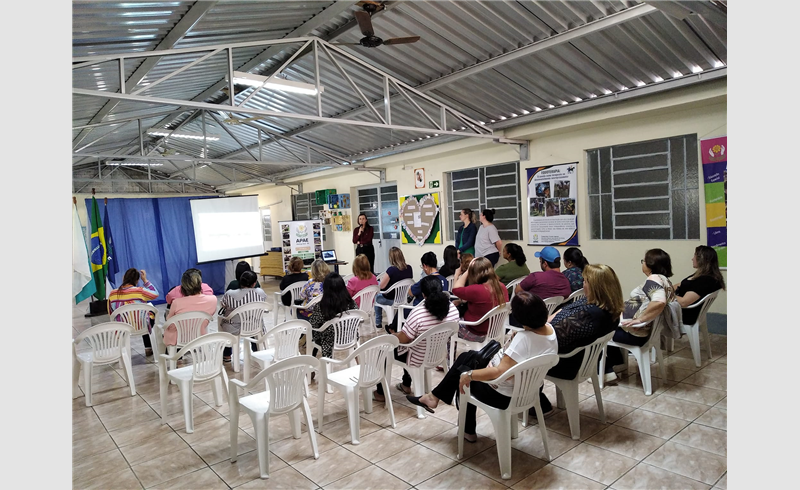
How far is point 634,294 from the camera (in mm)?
3877

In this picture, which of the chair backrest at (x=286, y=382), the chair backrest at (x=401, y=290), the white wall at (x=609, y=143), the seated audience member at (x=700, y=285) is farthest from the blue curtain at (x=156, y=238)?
the seated audience member at (x=700, y=285)

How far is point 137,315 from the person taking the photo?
16.0 feet

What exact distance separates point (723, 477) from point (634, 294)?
5.37 ft

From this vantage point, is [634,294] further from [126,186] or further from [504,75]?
[126,186]

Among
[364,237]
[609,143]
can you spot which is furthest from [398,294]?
[364,237]

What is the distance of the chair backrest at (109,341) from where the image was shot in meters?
3.99

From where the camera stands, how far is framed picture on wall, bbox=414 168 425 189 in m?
8.97

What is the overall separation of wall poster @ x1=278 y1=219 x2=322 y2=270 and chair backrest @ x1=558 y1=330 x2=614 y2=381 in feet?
25.2

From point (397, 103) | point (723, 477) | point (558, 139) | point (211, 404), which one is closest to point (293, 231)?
point (397, 103)

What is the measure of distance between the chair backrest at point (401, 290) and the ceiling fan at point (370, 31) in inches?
102

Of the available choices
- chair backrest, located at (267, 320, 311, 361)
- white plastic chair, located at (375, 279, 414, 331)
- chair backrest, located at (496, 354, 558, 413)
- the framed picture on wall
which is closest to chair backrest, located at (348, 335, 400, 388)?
chair backrest, located at (267, 320, 311, 361)

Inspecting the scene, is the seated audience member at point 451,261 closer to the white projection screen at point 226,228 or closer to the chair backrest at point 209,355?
the chair backrest at point 209,355

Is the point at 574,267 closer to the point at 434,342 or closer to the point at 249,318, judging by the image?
the point at 434,342

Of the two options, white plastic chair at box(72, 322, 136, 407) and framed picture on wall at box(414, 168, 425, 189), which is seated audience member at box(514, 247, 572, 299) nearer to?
white plastic chair at box(72, 322, 136, 407)
